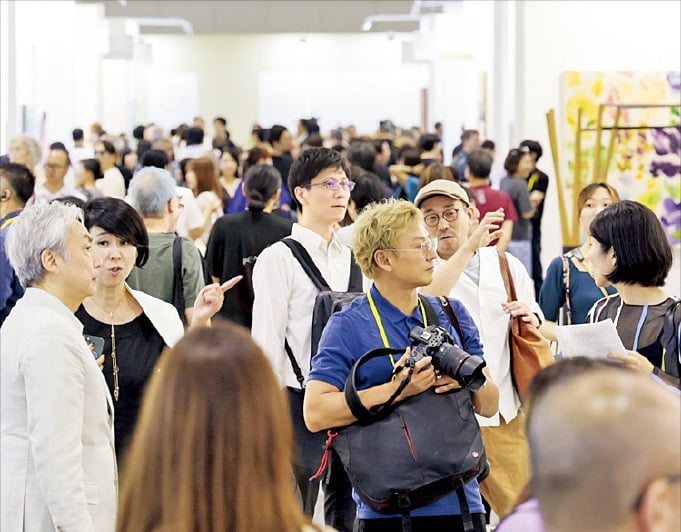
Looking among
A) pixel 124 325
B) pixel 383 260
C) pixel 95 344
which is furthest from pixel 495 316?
pixel 95 344

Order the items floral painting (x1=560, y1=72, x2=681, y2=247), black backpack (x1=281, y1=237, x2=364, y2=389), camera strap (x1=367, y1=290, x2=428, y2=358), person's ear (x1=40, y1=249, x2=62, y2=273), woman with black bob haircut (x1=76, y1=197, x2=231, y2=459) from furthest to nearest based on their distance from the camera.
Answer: floral painting (x1=560, y1=72, x2=681, y2=247) → black backpack (x1=281, y1=237, x2=364, y2=389) → woman with black bob haircut (x1=76, y1=197, x2=231, y2=459) → camera strap (x1=367, y1=290, x2=428, y2=358) → person's ear (x1=40, y1=249, x2=62, y2=273)

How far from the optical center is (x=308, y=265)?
4.31 metres

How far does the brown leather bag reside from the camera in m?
4.02

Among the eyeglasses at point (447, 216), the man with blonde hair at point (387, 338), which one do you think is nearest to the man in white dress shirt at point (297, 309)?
the eyeglasses at point (447, 216)

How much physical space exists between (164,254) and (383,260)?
1.76 metres

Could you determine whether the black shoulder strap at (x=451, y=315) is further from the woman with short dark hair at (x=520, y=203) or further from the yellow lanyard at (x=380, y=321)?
the woman with short dark hair at (x=520, y=203)

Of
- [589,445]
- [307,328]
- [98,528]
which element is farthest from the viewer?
[307,328]

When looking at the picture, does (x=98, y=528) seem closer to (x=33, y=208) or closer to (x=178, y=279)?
(x=33, y=208)

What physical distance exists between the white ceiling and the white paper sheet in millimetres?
23188

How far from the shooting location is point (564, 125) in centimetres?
1125

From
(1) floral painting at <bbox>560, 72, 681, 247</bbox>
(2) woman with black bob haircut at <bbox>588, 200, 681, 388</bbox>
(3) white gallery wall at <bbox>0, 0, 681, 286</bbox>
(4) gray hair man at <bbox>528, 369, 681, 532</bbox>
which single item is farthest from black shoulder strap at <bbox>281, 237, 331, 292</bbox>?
(3) white gallery wall at <bbox>0, 0, 681, 286</bbox>

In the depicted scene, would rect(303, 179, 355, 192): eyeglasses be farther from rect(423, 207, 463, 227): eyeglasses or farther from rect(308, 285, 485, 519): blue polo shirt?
rect(308, 285, 485, 519): blue polo shirt

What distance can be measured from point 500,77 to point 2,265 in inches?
376

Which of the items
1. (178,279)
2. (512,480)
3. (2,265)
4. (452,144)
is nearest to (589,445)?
(512,480)
